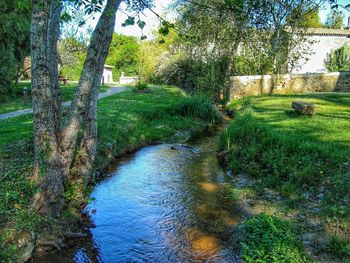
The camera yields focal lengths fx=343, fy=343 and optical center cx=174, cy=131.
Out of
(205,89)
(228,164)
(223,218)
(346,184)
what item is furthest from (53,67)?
(205,89)

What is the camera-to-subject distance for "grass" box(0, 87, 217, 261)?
4852 mm

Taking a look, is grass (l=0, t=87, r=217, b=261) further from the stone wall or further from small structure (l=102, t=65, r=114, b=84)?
small structure (l=102, t=65, r=114, b=84)

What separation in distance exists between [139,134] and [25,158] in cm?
562

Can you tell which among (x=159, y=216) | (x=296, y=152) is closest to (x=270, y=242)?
(x=159, y=216)

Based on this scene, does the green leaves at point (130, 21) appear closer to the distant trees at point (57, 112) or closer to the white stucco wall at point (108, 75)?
the distant trees at point (57, 112)

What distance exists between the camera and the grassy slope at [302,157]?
18.0ft

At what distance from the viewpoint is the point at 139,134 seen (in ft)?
40.4

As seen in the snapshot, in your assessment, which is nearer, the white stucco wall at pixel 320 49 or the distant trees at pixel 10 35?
the distant trees at pixel 10 35

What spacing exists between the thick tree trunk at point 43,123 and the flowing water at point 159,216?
0.81 meters

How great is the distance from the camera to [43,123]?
5199 millimetres

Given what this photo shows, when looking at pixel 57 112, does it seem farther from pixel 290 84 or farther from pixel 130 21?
pixel 290 84

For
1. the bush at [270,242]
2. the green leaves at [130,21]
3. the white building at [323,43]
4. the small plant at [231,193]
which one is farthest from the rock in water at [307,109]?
the white building at [323,43]

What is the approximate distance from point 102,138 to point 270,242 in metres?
6.38

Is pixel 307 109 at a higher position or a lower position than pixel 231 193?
higher
